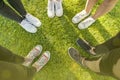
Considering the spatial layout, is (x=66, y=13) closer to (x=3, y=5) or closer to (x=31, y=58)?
(x=31, y=58)

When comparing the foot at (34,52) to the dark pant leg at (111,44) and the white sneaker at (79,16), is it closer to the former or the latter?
the white sneaker at (79,16)

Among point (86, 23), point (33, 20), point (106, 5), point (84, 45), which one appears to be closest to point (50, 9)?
point (33, 20)

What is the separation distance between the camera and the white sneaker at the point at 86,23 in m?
2.12

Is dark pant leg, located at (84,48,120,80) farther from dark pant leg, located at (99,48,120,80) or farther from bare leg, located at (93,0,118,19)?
bare leg, located at (93,0,118,19)

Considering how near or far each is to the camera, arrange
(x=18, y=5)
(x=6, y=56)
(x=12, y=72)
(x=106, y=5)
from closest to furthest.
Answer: (x=12, y=72)
(x=6, y=56)
(x=106, y=5)
(x=18, y=5)

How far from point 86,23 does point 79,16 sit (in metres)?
0.10

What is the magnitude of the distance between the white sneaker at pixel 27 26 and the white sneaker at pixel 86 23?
43 centimetres

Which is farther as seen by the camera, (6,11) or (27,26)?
(27,26)

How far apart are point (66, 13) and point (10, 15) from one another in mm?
631

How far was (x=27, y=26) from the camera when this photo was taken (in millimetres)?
2152

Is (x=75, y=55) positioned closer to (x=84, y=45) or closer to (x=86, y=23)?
(x=84, y=45)

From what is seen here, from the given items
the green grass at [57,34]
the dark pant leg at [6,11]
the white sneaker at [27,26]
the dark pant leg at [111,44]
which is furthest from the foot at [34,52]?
the dark pant leg at [111,44]

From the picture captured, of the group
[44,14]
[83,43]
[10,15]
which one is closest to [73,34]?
[83,43]

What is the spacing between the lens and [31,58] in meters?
2.17
